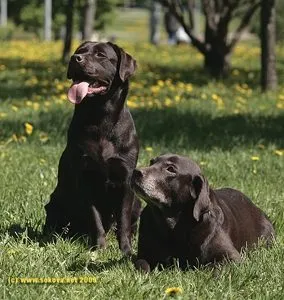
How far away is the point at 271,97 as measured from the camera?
13.3 meters

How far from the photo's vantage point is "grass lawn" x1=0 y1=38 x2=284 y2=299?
4.38 m

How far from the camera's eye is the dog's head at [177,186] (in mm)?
4664

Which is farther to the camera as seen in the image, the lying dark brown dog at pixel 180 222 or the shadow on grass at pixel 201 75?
the shadow on grass at pixel 201 75

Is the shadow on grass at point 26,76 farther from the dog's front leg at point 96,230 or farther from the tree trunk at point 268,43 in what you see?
the dog's front leg at point 96,230

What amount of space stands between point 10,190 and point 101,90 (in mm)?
1576

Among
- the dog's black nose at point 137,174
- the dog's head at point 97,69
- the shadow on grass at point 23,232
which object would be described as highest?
the dog's head at point 97,69

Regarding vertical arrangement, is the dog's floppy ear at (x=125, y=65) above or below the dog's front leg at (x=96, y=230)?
above

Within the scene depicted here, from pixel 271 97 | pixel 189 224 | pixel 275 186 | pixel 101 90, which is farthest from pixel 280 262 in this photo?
pixel 271 97

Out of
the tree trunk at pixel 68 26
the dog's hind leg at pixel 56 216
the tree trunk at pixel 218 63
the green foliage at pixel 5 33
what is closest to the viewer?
the dog's hind leg at pixel 56 216

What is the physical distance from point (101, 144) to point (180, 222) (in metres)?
0.91

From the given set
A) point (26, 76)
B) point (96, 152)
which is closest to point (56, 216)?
point (96, 152)

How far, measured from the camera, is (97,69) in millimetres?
5434

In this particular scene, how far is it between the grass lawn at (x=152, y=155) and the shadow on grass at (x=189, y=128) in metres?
0.01

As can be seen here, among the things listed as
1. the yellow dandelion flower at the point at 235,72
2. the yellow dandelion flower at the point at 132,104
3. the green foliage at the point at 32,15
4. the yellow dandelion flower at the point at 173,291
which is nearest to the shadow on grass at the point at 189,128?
the yellow dandelion flower at the point at 132,104
